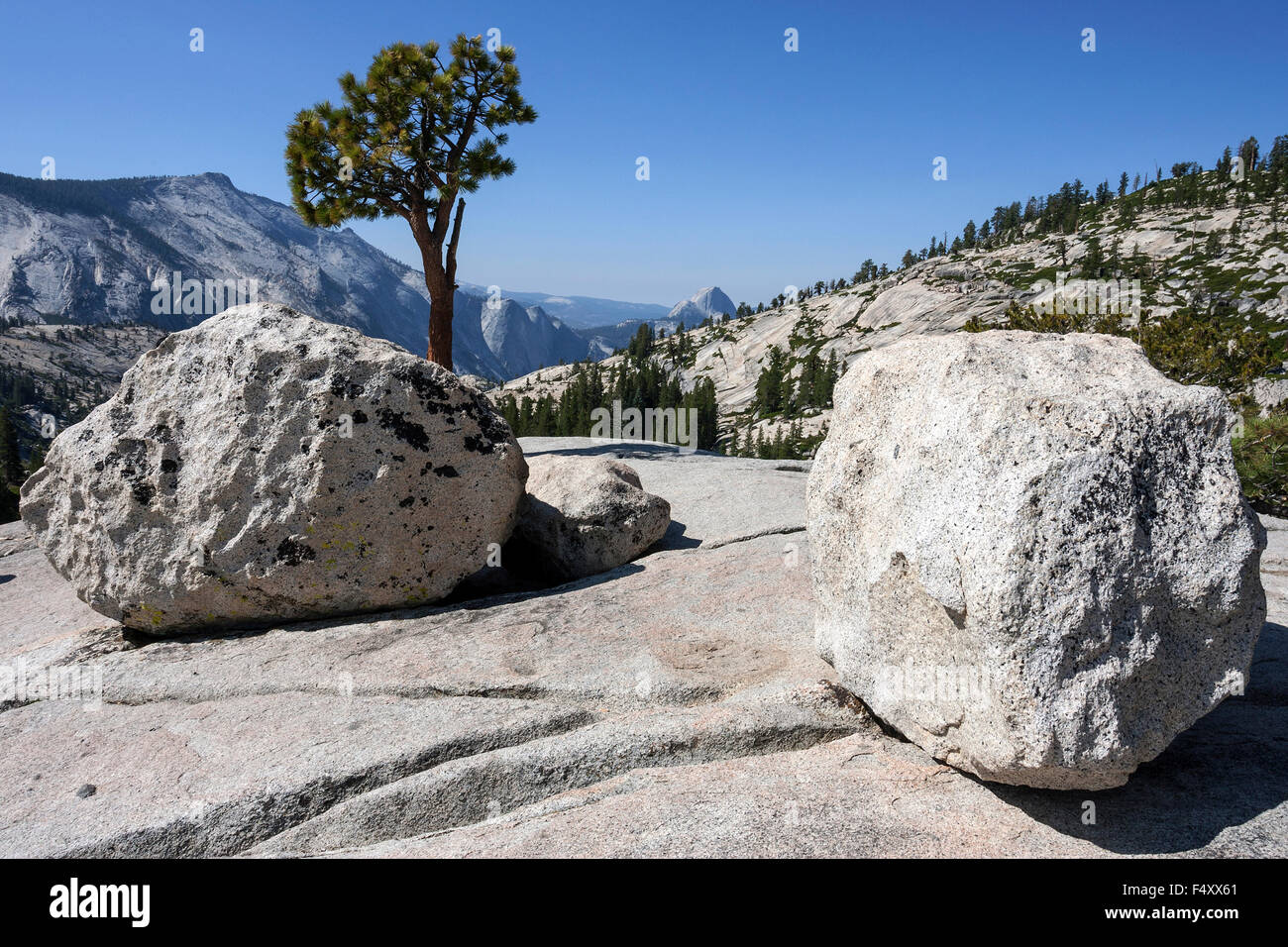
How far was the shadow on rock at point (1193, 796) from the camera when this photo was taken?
4859mm

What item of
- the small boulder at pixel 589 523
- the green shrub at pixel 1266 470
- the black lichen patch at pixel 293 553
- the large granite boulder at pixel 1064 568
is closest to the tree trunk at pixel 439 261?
the small boulder at pixel 589 523

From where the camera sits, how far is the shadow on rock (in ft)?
15.9

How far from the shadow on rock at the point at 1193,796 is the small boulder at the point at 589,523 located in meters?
7.67

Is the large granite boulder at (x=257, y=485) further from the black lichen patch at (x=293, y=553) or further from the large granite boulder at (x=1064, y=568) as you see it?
the large granite boulder at (x=1064, y=568)

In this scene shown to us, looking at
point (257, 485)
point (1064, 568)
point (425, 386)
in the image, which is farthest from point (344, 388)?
point (1064, 568)

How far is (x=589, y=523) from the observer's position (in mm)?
12336

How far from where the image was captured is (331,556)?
32.0ft

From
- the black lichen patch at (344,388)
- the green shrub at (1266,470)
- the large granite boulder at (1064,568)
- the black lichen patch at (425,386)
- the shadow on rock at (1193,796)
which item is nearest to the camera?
the large granite boulder at (1064,568)

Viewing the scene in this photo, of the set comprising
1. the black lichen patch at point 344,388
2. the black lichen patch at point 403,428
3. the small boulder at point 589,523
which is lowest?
the small boulder at point 589,523

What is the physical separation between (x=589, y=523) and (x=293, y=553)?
470 centimetres

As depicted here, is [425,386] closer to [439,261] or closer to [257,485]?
Answer: [257,485]

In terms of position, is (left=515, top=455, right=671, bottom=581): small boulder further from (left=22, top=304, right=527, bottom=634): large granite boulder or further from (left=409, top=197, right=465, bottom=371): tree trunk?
(left=409, top=197, right=465, bottom=371): tree trunk
